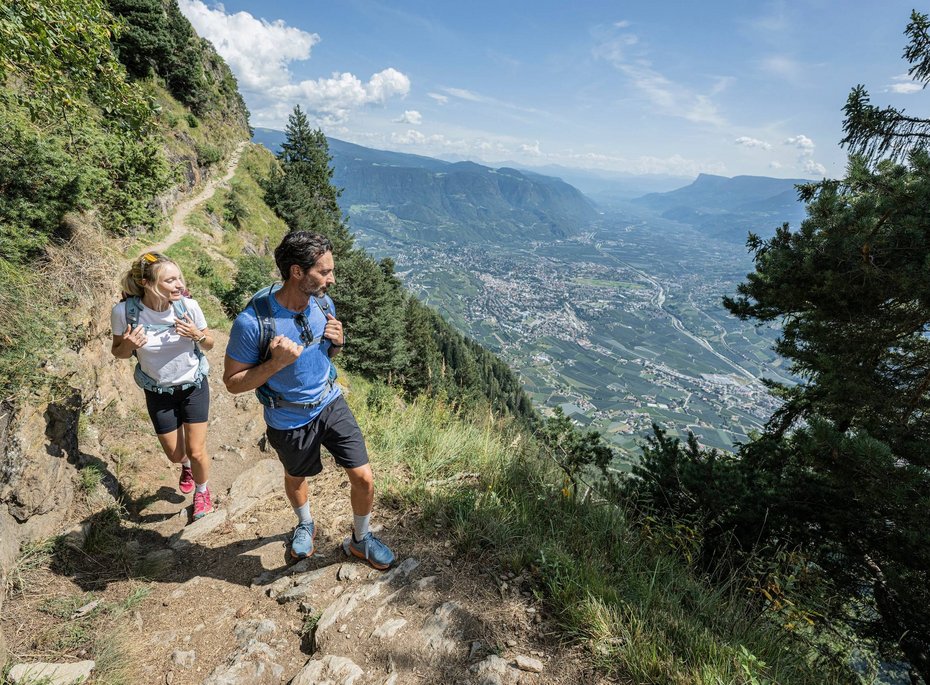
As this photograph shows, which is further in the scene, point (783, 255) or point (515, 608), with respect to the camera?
point (783, 255)

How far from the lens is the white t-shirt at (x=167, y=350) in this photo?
10.7 ft

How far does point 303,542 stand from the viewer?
3201mm

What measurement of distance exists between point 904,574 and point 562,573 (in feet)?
10.7

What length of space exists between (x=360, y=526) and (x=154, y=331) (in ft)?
7.59

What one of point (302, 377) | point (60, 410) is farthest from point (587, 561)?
point (60, 410)

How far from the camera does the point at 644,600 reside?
8.15 ft

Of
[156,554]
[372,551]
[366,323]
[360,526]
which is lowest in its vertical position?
[366,323]

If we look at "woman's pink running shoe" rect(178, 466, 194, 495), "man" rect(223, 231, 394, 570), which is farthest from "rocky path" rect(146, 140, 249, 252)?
"man" rect(223, 231, 394, 570)

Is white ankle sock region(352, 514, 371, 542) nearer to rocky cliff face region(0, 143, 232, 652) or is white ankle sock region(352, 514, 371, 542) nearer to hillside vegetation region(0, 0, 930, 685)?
hillside vegetation region(0, 0, 930, 685)

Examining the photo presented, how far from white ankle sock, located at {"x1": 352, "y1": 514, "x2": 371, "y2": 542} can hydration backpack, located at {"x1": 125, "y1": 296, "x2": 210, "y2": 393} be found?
194 centimetres

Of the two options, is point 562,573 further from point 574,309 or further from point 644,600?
point 574,309

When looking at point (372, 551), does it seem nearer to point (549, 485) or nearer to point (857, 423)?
point (549, 485)

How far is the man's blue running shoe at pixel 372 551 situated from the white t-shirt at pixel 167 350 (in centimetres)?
205

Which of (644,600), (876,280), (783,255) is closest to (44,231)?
(644,600)
